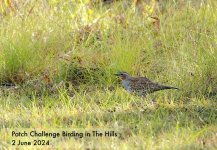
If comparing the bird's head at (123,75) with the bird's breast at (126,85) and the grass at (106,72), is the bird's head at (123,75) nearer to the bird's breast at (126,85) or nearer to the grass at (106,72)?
the bird's breast at (126,85)

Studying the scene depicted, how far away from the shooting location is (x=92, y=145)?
5.29 metres

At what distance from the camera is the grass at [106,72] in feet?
18.9

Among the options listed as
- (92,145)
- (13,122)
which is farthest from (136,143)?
(13,122)

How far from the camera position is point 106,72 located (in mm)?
7863

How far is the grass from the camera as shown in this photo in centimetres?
577

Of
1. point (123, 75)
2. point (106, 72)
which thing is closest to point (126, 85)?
point (123, 75)

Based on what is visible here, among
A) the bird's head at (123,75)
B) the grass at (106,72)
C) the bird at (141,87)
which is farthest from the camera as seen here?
the bird's head at (123,75)

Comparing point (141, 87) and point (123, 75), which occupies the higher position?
point (123, 75)

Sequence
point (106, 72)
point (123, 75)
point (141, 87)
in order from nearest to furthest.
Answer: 1. point (141, 87)
2. point (123, 75)
3. point (106, 72)

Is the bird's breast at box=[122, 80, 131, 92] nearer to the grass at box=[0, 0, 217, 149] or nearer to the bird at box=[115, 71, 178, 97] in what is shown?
the bird at box=[115, 71, 178, 97]

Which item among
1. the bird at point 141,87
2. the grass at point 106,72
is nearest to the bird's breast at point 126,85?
A: the bird at point 141,87

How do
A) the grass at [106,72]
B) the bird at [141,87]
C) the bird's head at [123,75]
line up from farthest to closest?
the bird's head at [123,75]
the bird at [141,87]
the grass at [106,72]

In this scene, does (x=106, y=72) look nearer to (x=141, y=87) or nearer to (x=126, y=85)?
(x=126, y=85)

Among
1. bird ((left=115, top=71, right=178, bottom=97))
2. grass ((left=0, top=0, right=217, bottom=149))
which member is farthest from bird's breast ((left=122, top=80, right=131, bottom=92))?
grass ((left=0, top=0, right=217, bottom=149))
